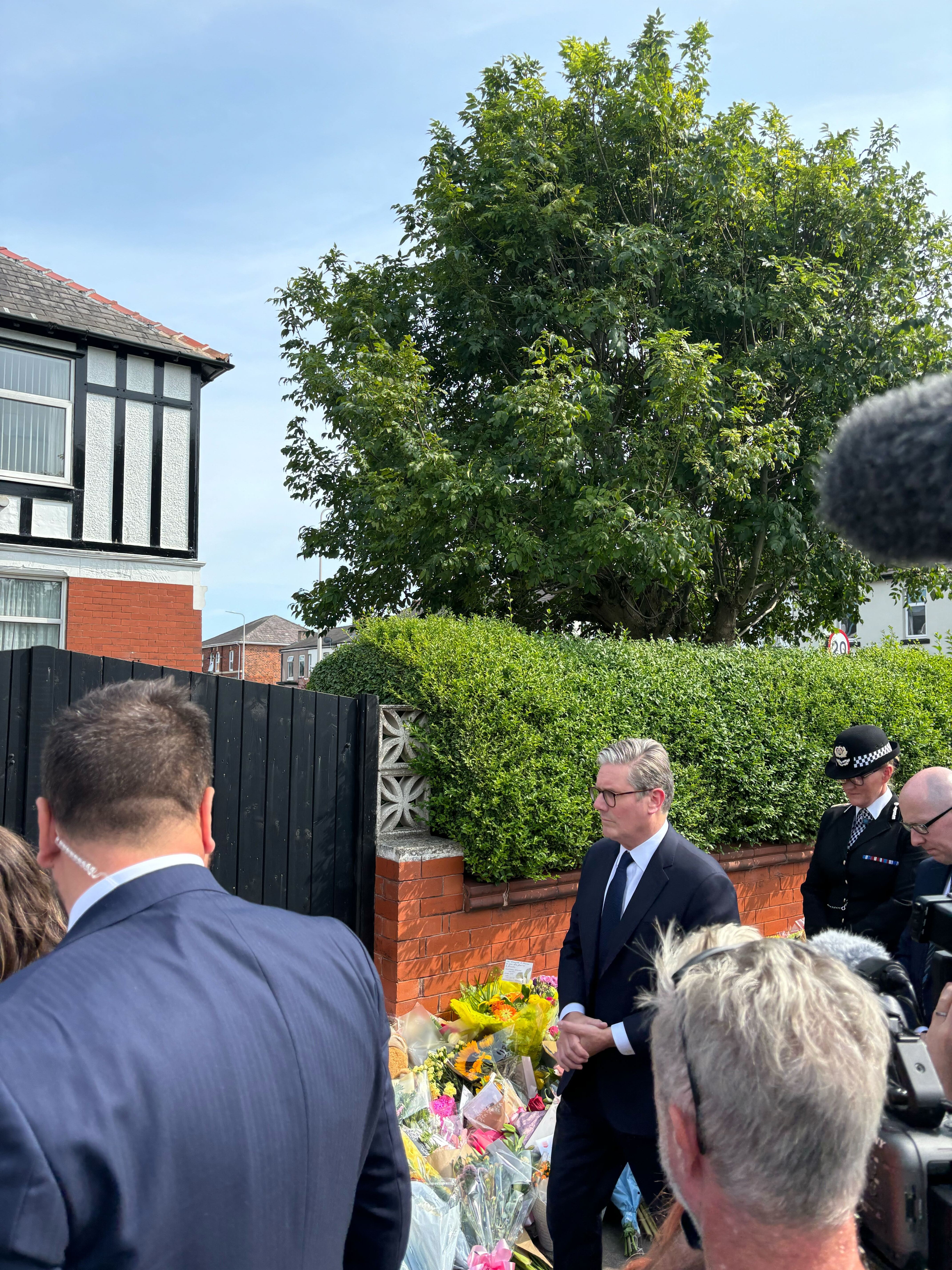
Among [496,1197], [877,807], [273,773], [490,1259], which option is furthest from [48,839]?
[877,807]

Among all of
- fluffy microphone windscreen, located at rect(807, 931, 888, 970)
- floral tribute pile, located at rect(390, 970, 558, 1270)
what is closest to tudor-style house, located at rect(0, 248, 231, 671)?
floral tribute pile, located at rect(390, 970, 558, 1270)

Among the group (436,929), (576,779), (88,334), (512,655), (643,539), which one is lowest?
(436,929)

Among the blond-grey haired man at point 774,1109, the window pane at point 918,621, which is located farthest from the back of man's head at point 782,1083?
the window pane at point 918,621

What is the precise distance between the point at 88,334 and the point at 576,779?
1152 centimetres

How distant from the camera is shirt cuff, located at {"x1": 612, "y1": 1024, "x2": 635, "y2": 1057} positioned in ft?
9.68

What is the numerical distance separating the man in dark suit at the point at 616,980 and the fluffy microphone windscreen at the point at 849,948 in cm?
120

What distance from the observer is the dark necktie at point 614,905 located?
128 inches

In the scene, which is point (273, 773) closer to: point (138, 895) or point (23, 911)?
point (23, 911)

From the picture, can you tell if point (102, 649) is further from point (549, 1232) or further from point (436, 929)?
point (549, 1232)

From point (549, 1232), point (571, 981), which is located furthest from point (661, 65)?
point (549, 1232)

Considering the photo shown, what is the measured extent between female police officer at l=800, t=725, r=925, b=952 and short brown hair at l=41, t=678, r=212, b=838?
3400 mm

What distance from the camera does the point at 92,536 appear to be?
13.7 metres

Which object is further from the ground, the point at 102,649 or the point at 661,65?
the point at 661,65

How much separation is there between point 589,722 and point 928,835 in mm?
2652
